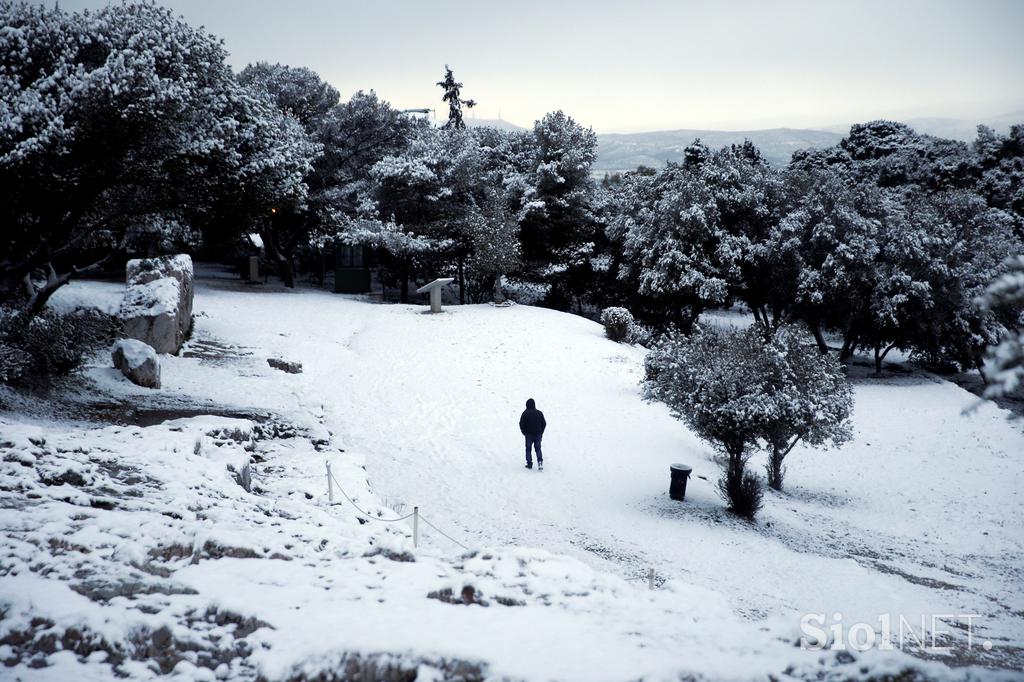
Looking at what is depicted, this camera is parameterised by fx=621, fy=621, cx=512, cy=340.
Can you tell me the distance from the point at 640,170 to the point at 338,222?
3281cm

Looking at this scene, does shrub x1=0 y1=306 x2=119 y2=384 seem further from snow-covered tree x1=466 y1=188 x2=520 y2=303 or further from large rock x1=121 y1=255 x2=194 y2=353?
snow-covered tree x1=466 y1=188 x2=520 y2=303

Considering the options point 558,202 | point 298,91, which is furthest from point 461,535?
point 298,91

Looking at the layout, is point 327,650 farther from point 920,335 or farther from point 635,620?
point 920,335

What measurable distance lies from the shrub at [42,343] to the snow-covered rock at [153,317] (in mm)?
3418

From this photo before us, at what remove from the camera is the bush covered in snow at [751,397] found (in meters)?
12.9

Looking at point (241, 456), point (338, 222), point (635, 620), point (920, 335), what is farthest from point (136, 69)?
point (920, 335)

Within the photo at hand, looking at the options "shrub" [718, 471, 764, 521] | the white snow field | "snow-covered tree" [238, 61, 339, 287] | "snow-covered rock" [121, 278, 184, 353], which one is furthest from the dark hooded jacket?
"snow-covered tree" [238, 61, 339, 287]

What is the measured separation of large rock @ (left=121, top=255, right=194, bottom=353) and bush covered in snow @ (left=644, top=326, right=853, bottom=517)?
48.3 feet

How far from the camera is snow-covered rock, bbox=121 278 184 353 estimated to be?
60.7 feet

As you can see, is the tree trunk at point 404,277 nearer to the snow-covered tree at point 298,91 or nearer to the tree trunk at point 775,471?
the snow-covered tree at point 298,91

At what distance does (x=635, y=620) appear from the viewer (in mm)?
6281

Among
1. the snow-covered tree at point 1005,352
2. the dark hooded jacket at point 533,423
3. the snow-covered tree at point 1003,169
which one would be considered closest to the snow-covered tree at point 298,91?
the dark hooded jacket at point 533,423

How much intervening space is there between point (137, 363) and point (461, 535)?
388 inches

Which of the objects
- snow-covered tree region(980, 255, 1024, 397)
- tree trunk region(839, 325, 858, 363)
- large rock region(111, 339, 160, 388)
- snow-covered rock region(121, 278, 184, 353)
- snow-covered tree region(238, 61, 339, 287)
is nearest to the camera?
snow-covered tree region(980, 255, 1024, 397)
